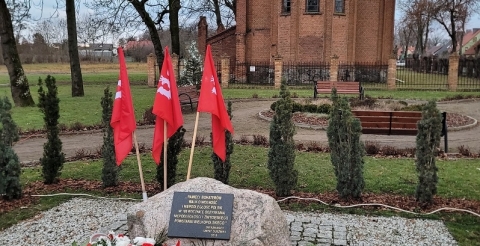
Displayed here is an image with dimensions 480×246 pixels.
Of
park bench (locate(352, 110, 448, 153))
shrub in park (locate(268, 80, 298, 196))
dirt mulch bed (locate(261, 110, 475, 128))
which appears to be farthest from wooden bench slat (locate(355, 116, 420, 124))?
shrub in park (locate(268, 80, 298, 196))

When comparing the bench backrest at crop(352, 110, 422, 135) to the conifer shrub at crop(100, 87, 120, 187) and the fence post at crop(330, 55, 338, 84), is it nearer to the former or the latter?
the conifer shrub at crop(100, 87, 120, 187)

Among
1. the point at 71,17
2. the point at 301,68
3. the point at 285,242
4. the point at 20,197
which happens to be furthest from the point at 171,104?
the point at 301,68

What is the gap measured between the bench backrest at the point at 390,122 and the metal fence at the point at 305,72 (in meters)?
17.9

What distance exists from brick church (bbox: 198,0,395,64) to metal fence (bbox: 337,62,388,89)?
0.61m

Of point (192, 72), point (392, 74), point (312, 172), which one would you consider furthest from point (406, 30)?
point (312, 172)

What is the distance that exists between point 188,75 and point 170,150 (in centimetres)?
1873

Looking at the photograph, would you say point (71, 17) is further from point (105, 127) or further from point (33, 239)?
point (33, 239)

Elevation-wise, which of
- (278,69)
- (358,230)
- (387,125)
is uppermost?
(278,69)

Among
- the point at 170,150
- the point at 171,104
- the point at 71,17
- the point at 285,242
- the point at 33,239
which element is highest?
the point at 71,17

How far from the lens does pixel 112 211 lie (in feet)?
22.2

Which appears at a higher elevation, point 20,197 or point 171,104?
point 171,104

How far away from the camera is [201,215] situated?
459 centimetres

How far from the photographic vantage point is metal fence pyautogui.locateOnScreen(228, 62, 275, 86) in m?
31.7

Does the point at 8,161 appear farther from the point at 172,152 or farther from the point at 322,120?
the point at 322,120
